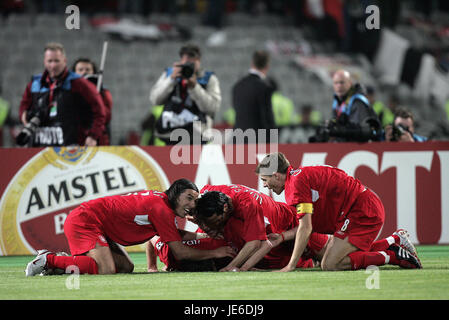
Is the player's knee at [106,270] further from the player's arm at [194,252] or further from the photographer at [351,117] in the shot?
the photographer at [351,117]

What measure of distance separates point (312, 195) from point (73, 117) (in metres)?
3.66

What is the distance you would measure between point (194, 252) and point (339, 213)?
4.38 ft

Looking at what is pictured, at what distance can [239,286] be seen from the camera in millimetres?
5586

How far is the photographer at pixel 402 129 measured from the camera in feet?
31.8

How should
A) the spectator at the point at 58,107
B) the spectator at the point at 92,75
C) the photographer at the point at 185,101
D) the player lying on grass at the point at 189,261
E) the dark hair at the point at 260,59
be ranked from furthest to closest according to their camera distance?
the dark hair at the point at 260,59 → the spectator at the point at 92,75 → the photographer at the point at 185,101 → the spectator at the point at 58,107 → the player lying on grass at the point at 189,261

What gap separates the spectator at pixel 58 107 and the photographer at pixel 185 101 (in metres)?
0.73

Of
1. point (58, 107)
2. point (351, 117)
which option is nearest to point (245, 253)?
point (351, 117)

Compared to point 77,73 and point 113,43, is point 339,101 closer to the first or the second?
point 77,73

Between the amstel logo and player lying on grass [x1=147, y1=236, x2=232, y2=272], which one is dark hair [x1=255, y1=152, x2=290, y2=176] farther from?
the amstel logo

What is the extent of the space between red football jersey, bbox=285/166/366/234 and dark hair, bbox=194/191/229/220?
0.58 m

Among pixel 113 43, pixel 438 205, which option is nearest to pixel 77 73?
pixel 438 205

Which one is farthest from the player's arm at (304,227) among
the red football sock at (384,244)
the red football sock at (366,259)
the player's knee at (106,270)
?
the player's knee at (106,270)

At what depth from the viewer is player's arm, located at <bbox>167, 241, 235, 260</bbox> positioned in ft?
22.3

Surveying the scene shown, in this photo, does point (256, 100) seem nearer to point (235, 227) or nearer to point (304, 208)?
point (235, 227)
